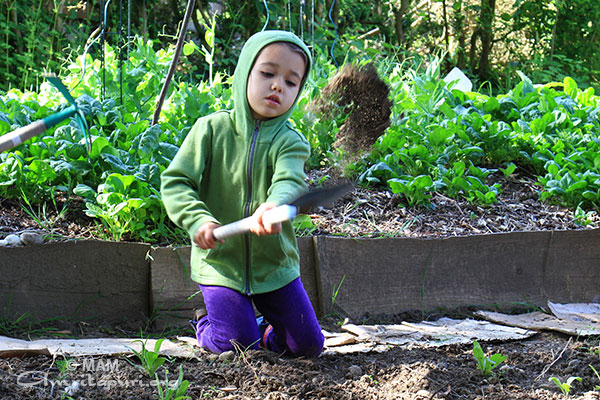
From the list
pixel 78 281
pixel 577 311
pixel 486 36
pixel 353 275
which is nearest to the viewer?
pixel 78 281

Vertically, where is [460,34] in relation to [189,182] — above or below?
above

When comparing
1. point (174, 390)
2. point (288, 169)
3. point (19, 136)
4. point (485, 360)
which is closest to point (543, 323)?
point (485, 360)

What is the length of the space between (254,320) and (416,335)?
0.71m

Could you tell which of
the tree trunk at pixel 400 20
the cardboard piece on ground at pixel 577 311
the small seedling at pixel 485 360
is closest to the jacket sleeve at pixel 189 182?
the small seedling at pixel 485 360

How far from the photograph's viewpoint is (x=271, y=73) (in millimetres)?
2479

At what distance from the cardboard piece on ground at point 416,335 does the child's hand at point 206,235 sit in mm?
745

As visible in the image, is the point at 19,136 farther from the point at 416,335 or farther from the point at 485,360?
the point at 416,335

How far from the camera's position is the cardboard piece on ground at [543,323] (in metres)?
2.96

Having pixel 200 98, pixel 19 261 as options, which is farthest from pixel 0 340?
pixel 200 98

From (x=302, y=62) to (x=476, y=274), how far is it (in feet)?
5.13

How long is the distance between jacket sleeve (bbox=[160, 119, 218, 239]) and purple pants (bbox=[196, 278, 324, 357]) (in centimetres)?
33

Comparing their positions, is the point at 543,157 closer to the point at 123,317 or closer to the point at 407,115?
the point at 407,115

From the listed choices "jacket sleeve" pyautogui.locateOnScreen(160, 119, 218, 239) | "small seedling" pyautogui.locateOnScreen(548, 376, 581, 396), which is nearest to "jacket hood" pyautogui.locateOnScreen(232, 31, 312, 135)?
"jacket sleeve" pyautogui.locateOnScreen(160, 119, 218, 239)

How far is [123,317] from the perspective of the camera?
2.94 m
